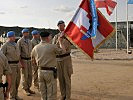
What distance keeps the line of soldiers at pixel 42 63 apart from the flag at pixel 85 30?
300 millimetres

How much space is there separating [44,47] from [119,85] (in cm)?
484

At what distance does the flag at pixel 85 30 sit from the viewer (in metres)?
7.29

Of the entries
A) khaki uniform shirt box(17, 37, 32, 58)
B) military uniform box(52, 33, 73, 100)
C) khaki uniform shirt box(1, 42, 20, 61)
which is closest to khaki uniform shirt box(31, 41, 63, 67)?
military uniform box(52, 33, 73, 100)

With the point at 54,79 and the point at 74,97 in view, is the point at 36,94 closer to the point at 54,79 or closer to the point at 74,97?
the point at 74,97

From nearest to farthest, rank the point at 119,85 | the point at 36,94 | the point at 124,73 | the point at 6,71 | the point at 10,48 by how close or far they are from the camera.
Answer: the point at 6,71 → the point at 10,48 → the point at 36,94 → the point at 119,85 → the point at 124,73

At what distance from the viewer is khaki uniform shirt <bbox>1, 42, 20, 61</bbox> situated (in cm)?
808

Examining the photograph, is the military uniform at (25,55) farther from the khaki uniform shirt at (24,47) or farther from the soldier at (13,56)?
the soldier at (13,56)

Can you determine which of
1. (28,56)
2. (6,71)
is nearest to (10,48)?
(28,56)

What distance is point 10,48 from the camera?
8.12 meters

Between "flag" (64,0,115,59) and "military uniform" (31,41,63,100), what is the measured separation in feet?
2.70

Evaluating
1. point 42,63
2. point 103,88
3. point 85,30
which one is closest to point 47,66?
point 42,63

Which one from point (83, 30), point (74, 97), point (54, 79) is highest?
point (83, 30)

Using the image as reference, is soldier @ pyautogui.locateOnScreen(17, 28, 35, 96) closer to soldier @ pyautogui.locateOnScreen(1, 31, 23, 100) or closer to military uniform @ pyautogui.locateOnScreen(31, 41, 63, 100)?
soldier @ pyautogui.locateOnScreen(1, 31, 23, 100)

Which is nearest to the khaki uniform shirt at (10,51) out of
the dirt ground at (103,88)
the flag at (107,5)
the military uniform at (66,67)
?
the military uniform at (66,67)
